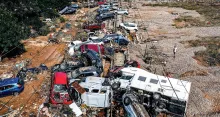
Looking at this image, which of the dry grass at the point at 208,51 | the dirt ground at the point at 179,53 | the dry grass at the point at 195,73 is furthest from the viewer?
the dry grass at the point at 208,51

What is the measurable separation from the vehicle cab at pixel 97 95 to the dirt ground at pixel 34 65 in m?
3.82

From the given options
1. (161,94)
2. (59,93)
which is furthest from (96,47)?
(161,94)

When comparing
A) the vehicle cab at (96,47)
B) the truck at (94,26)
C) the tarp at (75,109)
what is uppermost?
the truck at (94,26)

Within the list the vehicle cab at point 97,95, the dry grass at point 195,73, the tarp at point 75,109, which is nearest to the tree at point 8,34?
the vehicle cab at point 97,95

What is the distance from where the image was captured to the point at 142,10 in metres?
47.2

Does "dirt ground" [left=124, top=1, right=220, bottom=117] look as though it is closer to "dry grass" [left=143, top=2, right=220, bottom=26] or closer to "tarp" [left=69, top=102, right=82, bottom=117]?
"dry grass" [left=143, top=2, right=220, bottom=26]

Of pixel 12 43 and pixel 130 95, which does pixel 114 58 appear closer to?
pixel 130 95

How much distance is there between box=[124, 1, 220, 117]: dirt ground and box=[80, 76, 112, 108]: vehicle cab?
5.77 m

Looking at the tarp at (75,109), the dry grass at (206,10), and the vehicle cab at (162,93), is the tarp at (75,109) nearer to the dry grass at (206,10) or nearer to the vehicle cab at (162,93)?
the vehicle cab at (162,93)

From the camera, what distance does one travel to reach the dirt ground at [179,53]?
18.1m

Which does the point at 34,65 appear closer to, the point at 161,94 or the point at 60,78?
the point at 60,78

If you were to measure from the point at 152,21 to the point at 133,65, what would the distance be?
1990 centimetres

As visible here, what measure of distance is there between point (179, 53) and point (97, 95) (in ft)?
44.5

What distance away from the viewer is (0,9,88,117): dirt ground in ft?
59.0
